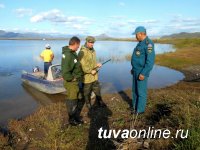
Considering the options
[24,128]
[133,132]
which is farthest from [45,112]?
[133,132]

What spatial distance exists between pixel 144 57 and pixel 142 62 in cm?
15

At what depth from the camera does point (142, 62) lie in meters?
7.58

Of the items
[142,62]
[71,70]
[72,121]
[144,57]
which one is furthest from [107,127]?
[144,57]

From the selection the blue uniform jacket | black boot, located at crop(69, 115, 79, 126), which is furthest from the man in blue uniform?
black boot, located at crop(69, 115, 79, 126)

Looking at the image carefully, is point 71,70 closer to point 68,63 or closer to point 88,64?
point 68,63

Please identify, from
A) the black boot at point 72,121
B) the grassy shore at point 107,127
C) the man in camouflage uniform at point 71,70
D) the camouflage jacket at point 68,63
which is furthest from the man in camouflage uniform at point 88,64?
the black boot at point 72,121

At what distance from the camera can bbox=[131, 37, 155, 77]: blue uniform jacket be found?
24.1ft

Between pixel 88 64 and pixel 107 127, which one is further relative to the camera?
pixel 88 64

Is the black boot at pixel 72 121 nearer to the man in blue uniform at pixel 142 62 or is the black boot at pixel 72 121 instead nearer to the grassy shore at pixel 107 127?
the grassy shore at pixel 107 127

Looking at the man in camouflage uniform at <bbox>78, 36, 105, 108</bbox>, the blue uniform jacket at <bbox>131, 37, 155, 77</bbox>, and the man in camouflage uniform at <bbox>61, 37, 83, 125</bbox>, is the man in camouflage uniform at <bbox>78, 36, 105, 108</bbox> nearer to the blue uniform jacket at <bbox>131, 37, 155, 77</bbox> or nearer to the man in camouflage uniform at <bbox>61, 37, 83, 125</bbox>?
the man in camouflage uniform at <bbox>61, 37, 83, 125</bbox>

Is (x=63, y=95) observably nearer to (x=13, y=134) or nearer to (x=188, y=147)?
(x=13, y=134)

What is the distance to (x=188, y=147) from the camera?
4770mm

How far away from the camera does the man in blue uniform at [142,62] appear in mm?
7371

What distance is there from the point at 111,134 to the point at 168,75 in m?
15.4
